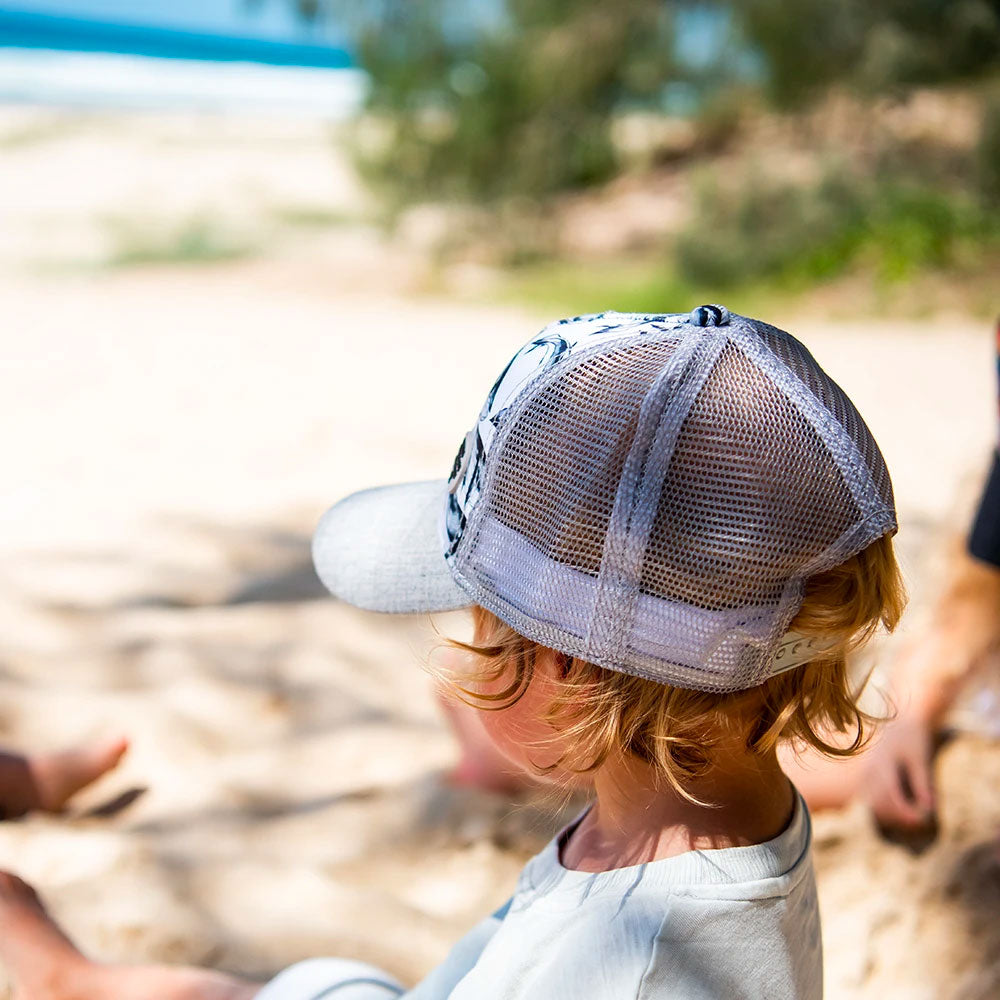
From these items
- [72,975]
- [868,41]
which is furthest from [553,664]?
[868,41]

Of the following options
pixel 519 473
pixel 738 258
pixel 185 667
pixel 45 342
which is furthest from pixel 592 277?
pixel 519 473

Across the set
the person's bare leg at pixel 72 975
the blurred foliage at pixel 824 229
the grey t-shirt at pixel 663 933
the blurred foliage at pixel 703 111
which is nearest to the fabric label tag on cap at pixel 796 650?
the grey t-shirt at pixel 663 933

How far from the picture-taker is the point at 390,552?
1.14 m

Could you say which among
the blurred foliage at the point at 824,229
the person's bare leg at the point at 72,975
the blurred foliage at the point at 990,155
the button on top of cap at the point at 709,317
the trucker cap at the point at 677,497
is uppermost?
the button on top of cap at the point at 709,317

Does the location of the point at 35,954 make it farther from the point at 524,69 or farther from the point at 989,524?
the point at 524,69

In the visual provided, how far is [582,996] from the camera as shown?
850mm

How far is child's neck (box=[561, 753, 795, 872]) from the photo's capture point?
935mm

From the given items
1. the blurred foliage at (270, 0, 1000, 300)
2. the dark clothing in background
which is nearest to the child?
the dark clothing in background

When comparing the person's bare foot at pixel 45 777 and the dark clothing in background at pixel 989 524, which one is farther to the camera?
the dark clothing in background at pixel 989 524

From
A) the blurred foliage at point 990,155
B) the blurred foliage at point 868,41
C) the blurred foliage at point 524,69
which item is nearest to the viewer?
the blurred foliage at point 868,41

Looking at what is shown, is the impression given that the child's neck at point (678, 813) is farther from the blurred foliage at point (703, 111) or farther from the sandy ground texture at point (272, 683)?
the blurred foliage at point (703, 111)

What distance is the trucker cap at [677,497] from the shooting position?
836mm

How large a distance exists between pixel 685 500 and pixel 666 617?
9 centimetres

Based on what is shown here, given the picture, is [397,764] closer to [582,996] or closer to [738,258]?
[582,996]
